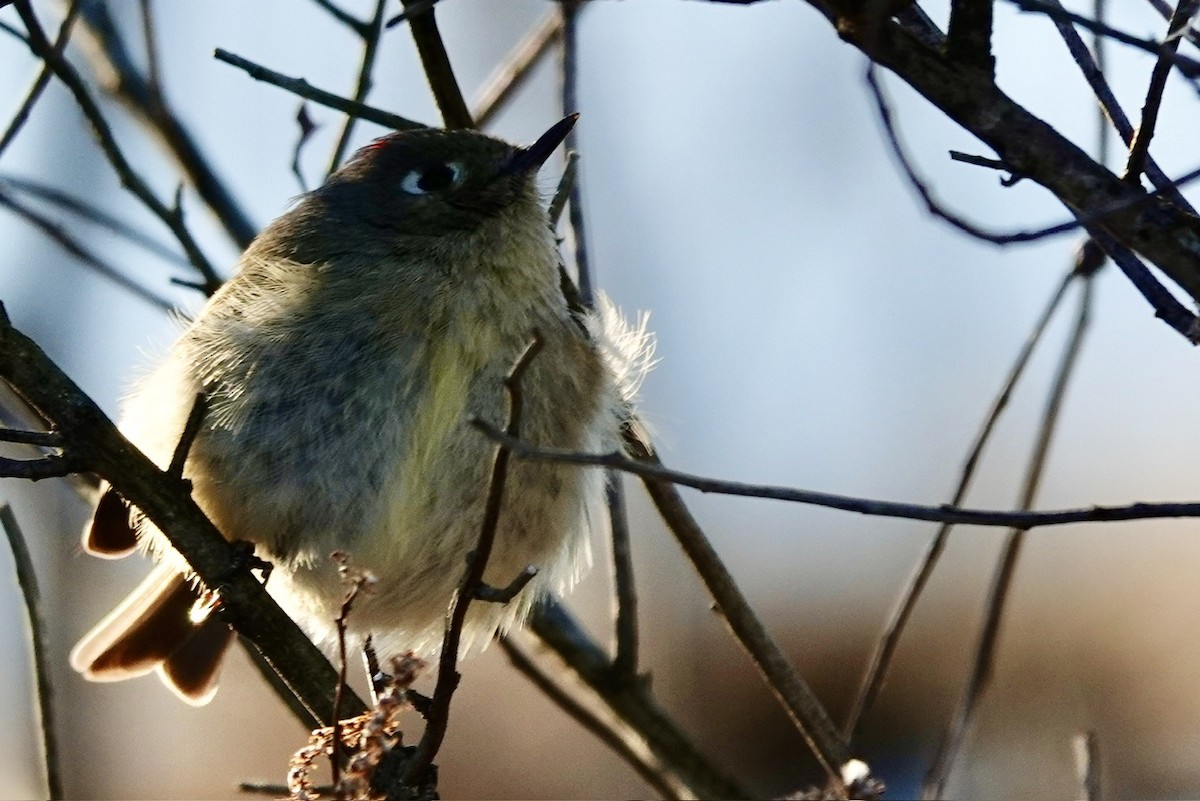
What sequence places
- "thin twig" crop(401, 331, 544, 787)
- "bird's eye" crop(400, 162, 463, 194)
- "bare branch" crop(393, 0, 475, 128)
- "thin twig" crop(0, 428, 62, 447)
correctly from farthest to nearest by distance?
"bird's eye" crop(400, 162, 463, 194) < "bare branch" crop(393, 0, 475, 128) < "thin twig" crop(0, 428, 62, 447) < "thin twig" crop(401, 331, 544, 787)

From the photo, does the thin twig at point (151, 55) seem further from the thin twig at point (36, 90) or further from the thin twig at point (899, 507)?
the thin twig at point (899, 507)

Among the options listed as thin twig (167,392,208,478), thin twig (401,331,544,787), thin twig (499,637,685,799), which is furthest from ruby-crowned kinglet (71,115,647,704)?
thin twig (401,331,544,787)

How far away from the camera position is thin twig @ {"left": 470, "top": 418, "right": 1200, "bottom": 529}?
179 cm

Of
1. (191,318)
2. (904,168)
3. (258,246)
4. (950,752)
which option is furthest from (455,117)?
(950,752)

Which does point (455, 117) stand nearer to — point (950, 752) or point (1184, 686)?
point (950, 752)

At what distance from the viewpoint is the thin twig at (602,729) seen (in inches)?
128

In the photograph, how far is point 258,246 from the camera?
3.65 m

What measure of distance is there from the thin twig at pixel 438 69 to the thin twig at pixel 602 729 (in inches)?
49.9

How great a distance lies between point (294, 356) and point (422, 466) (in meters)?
0.36

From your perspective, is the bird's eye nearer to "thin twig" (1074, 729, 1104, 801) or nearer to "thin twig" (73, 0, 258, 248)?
"thin twig" (73, 0, 258, 248)

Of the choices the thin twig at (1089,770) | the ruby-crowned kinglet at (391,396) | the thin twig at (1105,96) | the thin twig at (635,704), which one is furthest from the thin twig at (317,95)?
the thin twig at (1089,770)

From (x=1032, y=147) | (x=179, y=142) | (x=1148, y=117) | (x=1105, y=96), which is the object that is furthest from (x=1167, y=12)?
(x=179, y=142)

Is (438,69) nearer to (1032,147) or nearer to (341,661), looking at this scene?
(341,661)

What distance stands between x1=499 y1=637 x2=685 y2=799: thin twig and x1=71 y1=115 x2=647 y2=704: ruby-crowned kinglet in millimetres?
122
